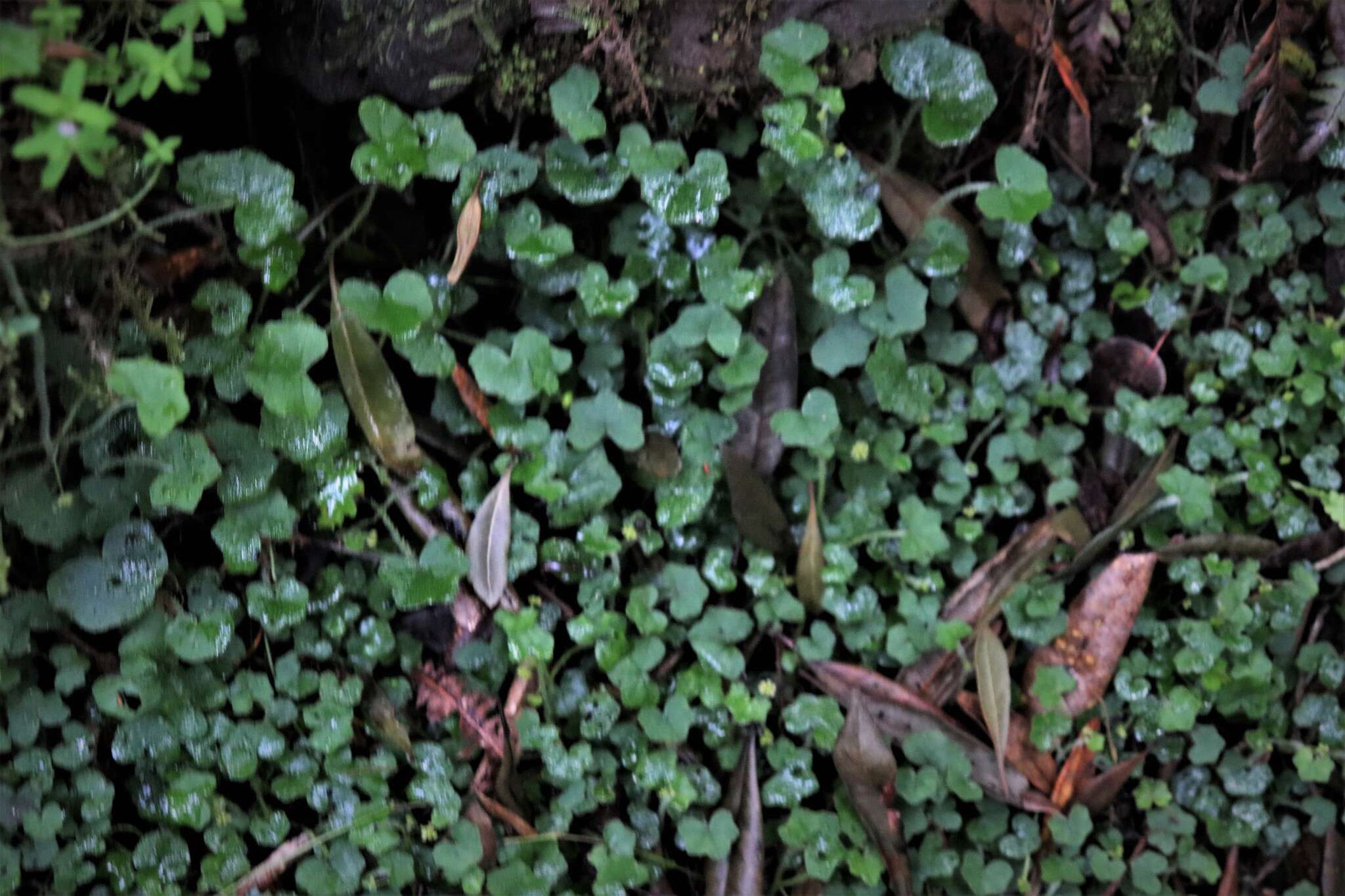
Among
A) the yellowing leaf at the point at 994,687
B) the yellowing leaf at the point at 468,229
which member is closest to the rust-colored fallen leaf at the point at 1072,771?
the yellowing leaf at the point at 994,687

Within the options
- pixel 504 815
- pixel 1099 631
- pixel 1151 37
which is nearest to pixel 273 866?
pixel 504 815

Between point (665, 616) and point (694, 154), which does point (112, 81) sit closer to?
point (694, 154)

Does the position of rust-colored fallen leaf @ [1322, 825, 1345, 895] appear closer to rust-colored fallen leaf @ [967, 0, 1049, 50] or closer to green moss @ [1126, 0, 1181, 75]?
green moss @ [1126, 0, 1181, 75]

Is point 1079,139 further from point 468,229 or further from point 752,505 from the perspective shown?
point 468,229

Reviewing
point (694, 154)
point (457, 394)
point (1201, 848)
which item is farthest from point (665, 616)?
point (1201, 848)

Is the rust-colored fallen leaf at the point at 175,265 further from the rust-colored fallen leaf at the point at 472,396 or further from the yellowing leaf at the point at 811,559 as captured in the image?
the yellowing leaf at the point at 811,559

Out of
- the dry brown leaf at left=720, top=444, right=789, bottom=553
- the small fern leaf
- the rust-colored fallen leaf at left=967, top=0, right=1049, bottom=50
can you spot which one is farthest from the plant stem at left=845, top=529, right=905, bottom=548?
the small fern leaf
